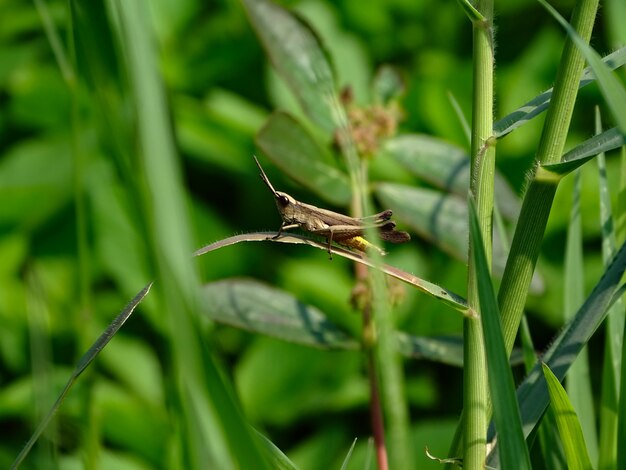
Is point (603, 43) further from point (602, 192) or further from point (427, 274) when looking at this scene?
point (602, 192)

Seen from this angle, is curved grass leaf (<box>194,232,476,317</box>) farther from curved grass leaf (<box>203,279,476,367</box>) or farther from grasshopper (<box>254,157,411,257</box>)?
curved grass leaf (<box>203,279,476,367</box>)

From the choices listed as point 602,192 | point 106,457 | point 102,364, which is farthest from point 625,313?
point 102,364

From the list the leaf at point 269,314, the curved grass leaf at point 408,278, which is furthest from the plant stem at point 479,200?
the leaf at point 269,314

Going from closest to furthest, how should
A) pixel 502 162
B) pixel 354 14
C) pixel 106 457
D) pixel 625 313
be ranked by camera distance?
pixel 625 313, pixel 106 457, pixel 502 162, pixel 354 14

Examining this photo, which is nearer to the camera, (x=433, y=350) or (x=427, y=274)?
(x=433, y=350)

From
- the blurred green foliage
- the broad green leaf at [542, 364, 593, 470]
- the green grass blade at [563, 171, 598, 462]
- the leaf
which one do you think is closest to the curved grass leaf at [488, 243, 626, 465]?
the broad green leaf at [542, 364, 593, 470]

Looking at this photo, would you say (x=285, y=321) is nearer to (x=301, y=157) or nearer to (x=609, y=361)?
(x=301, y=157)

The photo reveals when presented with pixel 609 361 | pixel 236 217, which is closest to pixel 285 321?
pixel 609 361

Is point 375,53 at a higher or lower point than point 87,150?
higher
